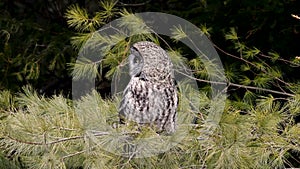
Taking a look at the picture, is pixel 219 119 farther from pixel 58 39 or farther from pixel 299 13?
pixel 58 39

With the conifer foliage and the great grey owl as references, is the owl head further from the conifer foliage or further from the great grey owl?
the conifer foliage

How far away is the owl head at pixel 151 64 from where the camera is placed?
256 cm

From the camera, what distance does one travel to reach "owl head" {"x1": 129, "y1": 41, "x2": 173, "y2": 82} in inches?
101

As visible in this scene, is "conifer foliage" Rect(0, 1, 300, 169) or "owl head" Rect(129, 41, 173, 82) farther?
"owl head" Rect(129, 41, 173, 82)

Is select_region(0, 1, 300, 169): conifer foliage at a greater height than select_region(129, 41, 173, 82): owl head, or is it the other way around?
select_region(129, 41, 173, 82): owl head

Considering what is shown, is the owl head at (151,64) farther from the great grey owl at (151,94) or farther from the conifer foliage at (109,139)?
the conifer foliage at (109,139)

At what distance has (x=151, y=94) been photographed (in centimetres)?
255

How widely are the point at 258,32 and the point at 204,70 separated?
0.76m

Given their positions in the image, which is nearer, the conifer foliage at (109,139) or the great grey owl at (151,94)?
the conifer foliage at (109,139)

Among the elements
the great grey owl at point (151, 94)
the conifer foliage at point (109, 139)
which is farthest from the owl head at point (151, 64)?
the conifer foliage at point (109, 139)

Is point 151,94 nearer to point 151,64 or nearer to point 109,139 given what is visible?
point 151,64

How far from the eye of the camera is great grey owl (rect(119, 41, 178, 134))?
8.29ft

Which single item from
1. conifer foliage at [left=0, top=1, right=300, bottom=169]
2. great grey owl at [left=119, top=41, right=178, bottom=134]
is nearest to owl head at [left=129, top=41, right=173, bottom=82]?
great grey owl at [left=119, top=41, right=178, bottom=134]

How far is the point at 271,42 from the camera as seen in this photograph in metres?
4.06
